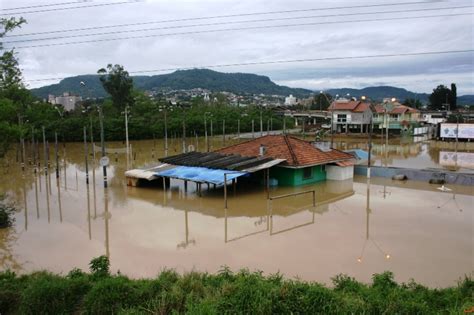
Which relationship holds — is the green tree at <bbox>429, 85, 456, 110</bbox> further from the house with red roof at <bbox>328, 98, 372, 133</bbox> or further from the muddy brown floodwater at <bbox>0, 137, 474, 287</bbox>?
the muddy brown floodwater at <bbox>0, 137, 474, 287</bbox>

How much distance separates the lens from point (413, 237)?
44.1ft

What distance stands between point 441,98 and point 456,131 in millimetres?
47537

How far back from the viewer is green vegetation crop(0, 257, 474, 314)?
6902 millimetres

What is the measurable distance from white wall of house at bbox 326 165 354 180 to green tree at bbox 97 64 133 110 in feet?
123

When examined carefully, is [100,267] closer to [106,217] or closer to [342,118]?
[106,217]

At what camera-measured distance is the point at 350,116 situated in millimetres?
55812

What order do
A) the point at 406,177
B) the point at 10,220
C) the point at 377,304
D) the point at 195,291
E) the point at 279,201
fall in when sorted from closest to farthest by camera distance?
the point at 377,304 → the point at 195,291 → the point at 10,220 → the point at 279,201 → the point at 406,177

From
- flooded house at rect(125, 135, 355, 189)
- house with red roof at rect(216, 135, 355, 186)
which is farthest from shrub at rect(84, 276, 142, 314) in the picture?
house with red roof at rect(216, 135, 355, 186)

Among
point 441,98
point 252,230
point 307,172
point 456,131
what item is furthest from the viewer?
point 441,98

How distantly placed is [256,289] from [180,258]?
492 cm

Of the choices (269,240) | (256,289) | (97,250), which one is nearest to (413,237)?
(269,240)

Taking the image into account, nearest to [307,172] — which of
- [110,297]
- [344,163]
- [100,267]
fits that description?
[344,163]

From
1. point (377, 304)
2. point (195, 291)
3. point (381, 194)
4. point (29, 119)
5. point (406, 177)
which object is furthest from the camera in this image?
point (29, 119)

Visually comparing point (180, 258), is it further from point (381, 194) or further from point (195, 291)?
point (381, 194)
